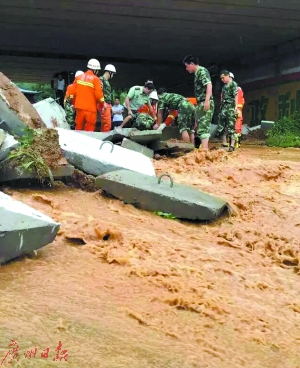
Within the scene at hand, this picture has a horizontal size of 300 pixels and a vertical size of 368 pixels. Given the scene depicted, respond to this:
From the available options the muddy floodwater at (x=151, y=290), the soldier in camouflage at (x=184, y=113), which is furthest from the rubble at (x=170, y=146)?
the muddy floodwater at (x=151, y=290)

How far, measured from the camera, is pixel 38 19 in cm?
1456

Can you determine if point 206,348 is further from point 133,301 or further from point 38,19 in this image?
point 38,19

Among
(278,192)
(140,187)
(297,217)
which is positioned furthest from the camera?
(278,192)

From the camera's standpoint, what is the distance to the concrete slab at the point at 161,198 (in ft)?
16.5

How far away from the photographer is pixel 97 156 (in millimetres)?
5852

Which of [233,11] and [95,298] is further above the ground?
[233,11]

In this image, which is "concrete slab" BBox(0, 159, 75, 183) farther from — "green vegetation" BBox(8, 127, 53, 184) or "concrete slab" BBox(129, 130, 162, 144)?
"concrete slab" BBox(129, 130, 162, 144)

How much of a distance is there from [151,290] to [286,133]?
13.0 m

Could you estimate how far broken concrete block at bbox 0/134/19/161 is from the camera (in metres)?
5.03

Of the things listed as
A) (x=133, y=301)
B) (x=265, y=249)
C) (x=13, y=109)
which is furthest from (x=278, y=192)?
(x=133, y=301)

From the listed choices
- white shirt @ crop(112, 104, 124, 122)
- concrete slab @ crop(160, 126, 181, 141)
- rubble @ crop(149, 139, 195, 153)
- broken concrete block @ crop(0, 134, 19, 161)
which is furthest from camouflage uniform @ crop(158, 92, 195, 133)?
broken concrete block @ crop(0, 134, 19, 161)

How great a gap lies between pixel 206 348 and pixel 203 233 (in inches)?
88.4

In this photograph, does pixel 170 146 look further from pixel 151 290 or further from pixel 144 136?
pixel 151 290

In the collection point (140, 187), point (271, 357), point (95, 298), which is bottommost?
point (271, 357)
